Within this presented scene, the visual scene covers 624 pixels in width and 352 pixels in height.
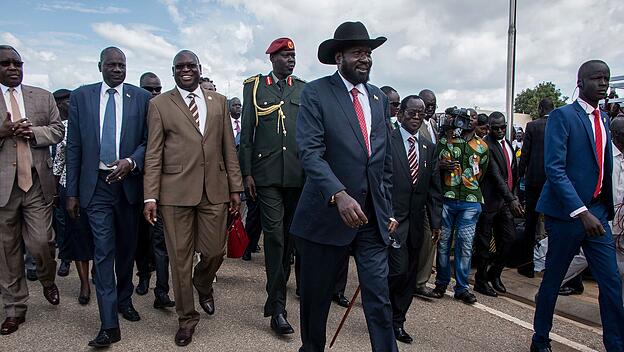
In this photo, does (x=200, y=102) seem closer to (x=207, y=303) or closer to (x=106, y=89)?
(x=106, y=89)

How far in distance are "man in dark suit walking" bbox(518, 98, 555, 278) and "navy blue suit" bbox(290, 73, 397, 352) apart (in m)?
4.18

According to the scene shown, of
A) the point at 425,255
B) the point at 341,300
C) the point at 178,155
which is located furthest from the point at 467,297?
the point at 178,155

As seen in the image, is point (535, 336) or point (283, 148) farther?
point (283, 148)

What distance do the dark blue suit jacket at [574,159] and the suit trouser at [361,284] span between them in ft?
4.99

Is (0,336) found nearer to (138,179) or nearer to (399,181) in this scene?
(138,179)

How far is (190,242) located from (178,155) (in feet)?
2.31

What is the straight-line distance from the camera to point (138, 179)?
4.34 meters

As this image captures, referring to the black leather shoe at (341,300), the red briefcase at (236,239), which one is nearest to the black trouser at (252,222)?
the red briefcase at (236,239)

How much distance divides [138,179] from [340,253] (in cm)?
200

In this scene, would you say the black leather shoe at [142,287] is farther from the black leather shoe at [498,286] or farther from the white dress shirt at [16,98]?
the black leather shoe at [498,286]

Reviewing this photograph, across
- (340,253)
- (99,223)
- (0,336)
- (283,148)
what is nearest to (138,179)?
(99,223)

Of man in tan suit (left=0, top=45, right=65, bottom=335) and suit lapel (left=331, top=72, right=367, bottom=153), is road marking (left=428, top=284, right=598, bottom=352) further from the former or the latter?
man in tan suit (left=0, top=45, right=65, bottom=335)

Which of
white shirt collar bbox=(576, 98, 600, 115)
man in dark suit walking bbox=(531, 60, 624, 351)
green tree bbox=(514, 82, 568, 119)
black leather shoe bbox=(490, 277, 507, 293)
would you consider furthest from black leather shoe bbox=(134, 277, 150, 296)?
green tree bbox=(514, 82, 568, 119)

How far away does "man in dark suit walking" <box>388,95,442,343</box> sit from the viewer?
4.24 metres
